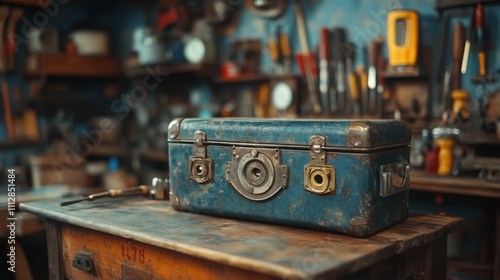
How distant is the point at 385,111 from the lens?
131 inches

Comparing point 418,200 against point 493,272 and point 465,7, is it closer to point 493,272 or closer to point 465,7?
point 493,272

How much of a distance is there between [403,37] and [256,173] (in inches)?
74.0

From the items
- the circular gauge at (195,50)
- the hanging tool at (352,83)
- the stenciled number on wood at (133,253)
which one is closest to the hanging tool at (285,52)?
the hanging tool at (352,83)

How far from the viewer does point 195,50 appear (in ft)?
13.9

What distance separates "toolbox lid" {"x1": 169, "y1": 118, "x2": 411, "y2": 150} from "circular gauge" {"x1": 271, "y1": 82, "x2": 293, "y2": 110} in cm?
195

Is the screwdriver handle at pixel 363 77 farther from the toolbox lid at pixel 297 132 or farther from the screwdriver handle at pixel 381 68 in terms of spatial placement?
the toolbox lid at pixel 297 132

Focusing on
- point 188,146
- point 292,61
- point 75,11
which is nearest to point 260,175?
point 188,146

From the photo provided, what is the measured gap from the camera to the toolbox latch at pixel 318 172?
4.92ft

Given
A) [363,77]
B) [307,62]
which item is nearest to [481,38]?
[363,77]

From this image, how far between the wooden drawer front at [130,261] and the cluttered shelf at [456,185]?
5.36ft

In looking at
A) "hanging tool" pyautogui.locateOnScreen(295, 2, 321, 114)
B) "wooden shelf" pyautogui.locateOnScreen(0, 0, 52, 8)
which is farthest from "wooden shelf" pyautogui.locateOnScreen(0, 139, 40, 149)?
"hanging tool" pyautogui.locateOnScreen(295, 2, 321, 114)

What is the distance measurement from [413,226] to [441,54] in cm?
181

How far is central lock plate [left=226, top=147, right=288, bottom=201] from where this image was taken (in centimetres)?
161

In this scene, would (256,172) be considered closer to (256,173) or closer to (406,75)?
(256,173)
